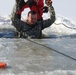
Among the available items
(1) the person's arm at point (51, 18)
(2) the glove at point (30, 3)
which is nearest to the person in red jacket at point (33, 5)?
(2) the glove at point (30, 3)

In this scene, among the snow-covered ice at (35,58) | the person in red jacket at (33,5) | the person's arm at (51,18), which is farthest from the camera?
the person's arm at (51,18)

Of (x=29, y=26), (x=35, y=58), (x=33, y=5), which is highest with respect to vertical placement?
(x=33, y=5)

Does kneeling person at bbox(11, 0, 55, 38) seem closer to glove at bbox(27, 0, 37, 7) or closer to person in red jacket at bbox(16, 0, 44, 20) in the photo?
person in red jacket at bbox(16, 0, 44, 20)

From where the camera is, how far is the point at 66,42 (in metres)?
5.74

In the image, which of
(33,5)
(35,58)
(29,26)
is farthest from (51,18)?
(35,58)

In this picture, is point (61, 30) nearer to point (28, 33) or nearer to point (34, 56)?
point (28, 33)

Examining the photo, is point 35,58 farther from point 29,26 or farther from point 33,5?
point 33,5

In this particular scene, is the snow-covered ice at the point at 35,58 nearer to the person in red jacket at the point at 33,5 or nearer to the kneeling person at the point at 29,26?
the kneeling person at the point at 29,26

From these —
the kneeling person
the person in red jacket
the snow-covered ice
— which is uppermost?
the person in red jacket

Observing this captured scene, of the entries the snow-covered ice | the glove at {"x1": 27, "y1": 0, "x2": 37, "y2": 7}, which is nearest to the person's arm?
the glove at {"x1": 27, "y1": 0, "x2": 37, "y2": 7}

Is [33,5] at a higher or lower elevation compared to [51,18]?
higher

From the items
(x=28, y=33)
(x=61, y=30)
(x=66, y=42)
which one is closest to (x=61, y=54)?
(x=66, y=42)

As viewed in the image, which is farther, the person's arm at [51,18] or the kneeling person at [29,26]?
the person's arm at [51,18]

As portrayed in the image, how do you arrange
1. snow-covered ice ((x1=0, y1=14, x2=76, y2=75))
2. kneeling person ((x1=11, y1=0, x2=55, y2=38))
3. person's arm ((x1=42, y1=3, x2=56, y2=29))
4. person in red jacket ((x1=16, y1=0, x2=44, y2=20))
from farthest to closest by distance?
person's arm ((x1=42, y1=3, x2=56, y2=29)) < person in red jacket ((x1=16, y1=0, x2=44, y2=20)) < kneeling person ((x1=11, y1=0, x2=55, y2=38)) < snow-covered ice ((x1=0, y1=14, x2=76, y2=75))
